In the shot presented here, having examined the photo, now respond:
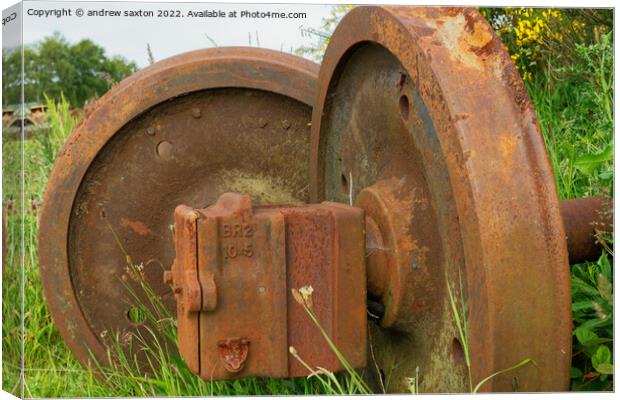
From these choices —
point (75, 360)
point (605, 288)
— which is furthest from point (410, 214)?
point (75, 360)

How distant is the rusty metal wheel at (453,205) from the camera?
1.80 metres

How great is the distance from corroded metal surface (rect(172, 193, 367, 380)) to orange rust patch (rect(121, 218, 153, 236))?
1240mm

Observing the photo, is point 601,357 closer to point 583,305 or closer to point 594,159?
point 583,305

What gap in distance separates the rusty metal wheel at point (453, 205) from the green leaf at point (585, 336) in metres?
0.38

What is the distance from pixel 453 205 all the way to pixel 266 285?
45 centimetres

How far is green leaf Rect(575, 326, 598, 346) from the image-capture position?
2340mm

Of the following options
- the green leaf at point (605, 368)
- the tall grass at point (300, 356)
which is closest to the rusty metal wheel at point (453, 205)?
the tall grass at point (300, 356)

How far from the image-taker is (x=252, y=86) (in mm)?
3291

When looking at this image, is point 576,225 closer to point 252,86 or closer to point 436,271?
point 436,271

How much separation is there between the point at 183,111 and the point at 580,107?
1664 mm

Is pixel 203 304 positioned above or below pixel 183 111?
below

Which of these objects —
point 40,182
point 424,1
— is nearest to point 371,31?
point 424,1

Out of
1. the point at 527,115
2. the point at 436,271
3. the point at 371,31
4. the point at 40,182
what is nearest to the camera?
the point at 527,115

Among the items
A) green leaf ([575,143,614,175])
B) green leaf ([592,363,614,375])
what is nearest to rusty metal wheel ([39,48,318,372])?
green leaf ([575,143,614,175])
